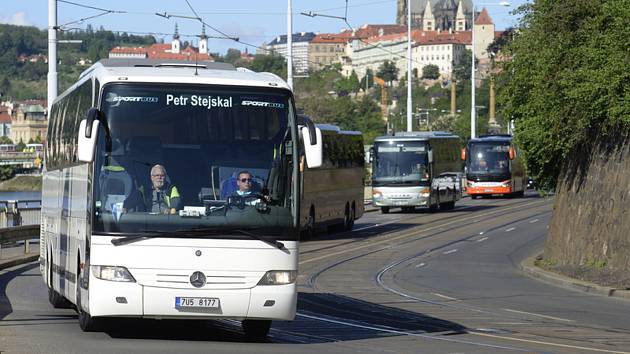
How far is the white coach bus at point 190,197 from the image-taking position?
551 inches

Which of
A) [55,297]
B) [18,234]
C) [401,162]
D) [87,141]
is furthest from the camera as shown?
[401,162]

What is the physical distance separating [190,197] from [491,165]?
2241 inches

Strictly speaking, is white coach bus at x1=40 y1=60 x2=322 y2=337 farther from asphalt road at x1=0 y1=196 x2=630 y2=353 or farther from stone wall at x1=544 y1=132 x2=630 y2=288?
stone wall at x1=544 y1=132 x2=630 y2=288

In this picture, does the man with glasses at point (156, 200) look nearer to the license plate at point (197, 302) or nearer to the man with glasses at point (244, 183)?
the man with glasses at point (244, 183)

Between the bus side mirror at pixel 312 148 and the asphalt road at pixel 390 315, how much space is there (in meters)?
1.94

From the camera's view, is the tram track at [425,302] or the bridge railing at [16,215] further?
the bridge railing at [16,215]

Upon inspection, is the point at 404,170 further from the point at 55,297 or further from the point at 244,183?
the point at 244,183

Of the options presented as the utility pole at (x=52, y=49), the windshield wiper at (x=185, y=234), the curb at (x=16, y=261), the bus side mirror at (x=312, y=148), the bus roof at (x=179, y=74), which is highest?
the utility pole at (x=52, y=49)

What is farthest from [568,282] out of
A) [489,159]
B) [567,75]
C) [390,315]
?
[489,159]

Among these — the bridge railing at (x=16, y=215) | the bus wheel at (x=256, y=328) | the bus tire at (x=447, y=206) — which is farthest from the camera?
the bus tire at (x=447, y=206)

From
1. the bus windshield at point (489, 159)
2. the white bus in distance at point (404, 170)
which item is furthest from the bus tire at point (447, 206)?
the bus windshield at point (489, 159)

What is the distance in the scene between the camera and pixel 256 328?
15.5 metres

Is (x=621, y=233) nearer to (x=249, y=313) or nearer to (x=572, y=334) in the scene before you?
(x=572, y=334)

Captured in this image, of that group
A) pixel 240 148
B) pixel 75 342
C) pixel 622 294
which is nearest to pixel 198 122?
pixel 240 148
